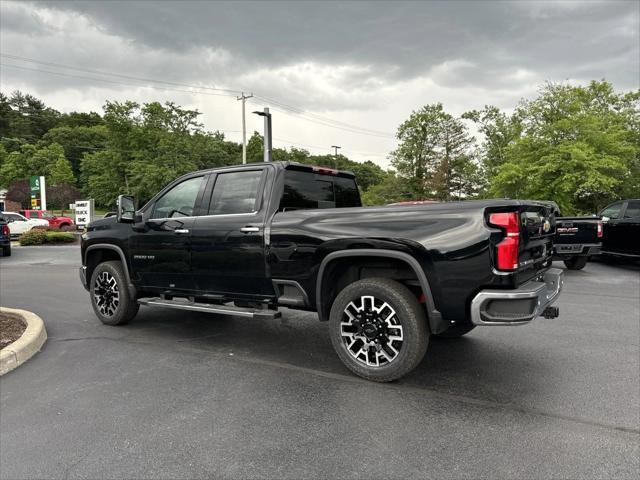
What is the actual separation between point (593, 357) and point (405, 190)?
49.0m

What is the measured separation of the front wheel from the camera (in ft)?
12.1

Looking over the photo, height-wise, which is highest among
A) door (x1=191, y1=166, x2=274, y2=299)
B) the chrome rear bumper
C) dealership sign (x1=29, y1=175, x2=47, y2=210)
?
dealership sign (x1=29, y1=175, x2=47, y2=210)

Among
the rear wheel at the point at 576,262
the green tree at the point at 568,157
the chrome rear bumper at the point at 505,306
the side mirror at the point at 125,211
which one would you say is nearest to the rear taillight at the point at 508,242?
the chrome rear bumper at the point at 505,306

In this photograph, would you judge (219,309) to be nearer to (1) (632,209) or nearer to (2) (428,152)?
(1) (632,209)

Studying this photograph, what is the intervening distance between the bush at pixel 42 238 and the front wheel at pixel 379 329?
21910mm

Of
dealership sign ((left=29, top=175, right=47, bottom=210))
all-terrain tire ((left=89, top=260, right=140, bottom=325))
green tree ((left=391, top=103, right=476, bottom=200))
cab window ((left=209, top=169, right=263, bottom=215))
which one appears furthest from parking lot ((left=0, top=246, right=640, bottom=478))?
green tree ((left=391, top=103, right=476, bottom=200))

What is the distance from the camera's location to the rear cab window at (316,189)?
4770mm

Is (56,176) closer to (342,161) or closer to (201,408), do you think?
(342,161)

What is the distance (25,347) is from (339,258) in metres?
3.43

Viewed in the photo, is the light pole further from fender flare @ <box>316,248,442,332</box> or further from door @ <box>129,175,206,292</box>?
fender flare @ <box>316,248,442,332</box>

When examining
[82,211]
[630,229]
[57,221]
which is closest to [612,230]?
[630,229]

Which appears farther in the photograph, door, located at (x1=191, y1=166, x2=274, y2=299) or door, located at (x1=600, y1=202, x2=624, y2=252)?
door, located at (x1=600, y1=202, x2=624, y2=252)

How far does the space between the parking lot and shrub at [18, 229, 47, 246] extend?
18464mm

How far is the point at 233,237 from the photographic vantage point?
4641 mm
